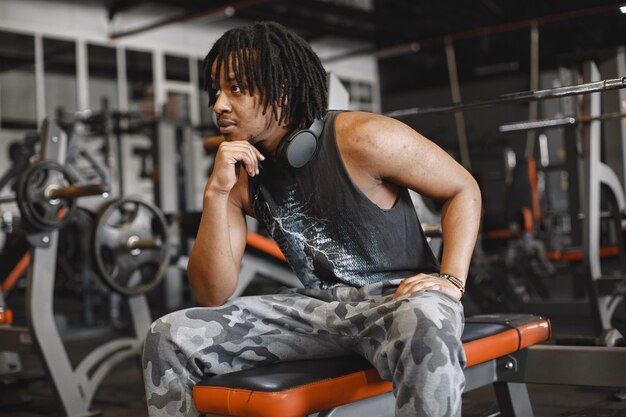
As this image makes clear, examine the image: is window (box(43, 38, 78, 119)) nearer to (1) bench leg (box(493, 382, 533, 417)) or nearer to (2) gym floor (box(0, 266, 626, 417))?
(2) gym floor (box(0, 266, 626, 417))

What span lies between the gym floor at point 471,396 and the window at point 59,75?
5.29 metres

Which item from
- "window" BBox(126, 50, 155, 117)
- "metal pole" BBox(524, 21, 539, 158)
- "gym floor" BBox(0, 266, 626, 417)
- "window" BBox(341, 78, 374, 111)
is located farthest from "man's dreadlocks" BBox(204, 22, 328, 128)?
"window" BBox(341, 78, 374, 111)

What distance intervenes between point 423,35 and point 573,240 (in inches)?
276

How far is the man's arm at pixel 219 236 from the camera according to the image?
1.38m

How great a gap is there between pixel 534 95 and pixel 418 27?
9452 mm

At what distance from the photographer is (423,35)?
1092 centimetres

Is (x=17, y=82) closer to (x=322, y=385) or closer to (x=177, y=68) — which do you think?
(x=177, y=68)

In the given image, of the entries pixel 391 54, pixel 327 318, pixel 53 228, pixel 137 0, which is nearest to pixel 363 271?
pixel 327 318

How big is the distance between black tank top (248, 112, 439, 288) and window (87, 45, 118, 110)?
843 cm

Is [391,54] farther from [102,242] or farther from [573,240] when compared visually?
[102,242]

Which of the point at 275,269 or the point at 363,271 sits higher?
the point at 363,271

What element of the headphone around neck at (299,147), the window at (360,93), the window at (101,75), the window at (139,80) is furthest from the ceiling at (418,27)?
the headphone around neck at (299,147)

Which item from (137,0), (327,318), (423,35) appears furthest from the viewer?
(423,35)

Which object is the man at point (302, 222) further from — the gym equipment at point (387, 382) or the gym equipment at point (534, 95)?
the gym equipment at point (534, 95)
